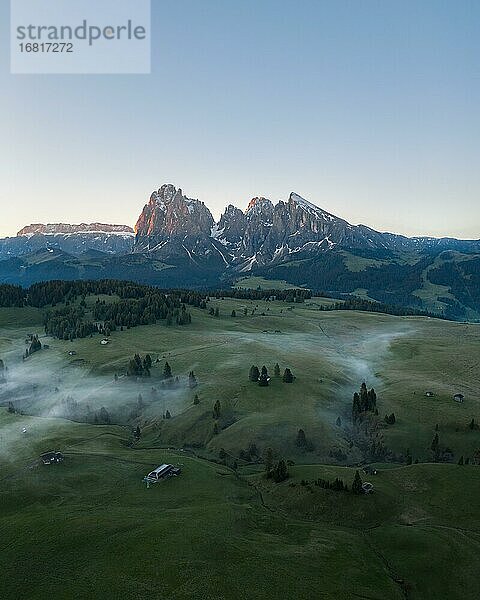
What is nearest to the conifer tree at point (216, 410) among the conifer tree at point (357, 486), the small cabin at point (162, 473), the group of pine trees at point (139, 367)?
the small cabin at point (162, 473)

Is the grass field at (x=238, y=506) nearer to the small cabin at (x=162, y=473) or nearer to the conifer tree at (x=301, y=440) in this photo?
the conifer tree at (x=301, y=440)

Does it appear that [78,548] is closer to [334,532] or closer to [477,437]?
[334,532]

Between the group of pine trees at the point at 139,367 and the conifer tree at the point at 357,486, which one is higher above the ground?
the conifer tree at the point at 357,486

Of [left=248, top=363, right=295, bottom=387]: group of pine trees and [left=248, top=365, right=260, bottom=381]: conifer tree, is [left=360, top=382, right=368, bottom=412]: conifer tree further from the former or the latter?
[left=248, top=365, right=260, bottom=381]: conifer tree

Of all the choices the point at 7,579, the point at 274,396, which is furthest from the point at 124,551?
the point at 274,396

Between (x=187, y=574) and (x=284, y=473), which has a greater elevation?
(x=187, y=574)

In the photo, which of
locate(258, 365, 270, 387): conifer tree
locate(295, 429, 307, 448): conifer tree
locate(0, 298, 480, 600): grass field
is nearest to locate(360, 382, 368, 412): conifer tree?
locate(0, 298, 480, 600): grass field
